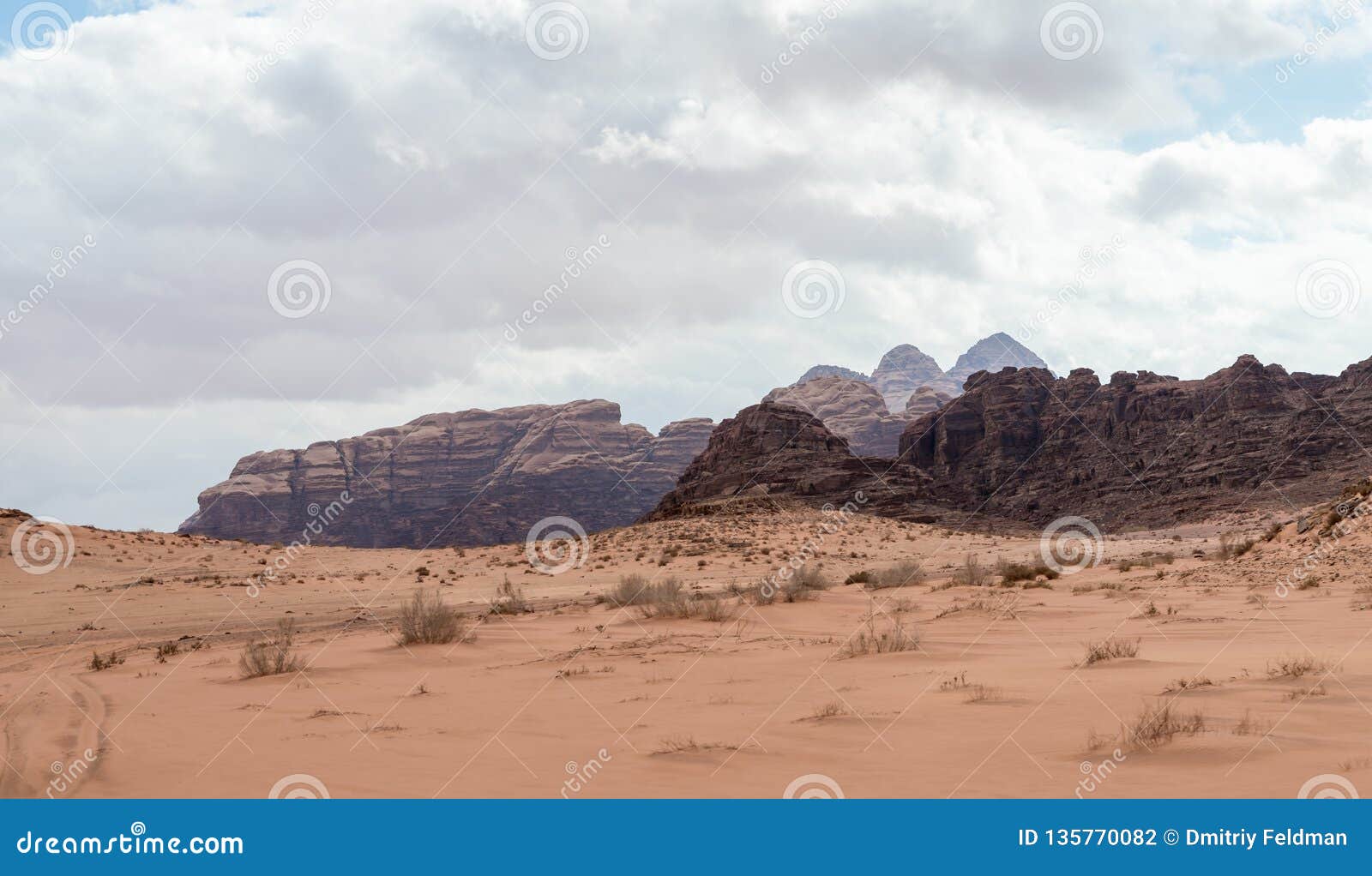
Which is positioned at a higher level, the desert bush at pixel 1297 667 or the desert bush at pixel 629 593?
the desert bush at pixel 629 593

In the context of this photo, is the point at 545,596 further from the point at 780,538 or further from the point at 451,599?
the point at 780,538

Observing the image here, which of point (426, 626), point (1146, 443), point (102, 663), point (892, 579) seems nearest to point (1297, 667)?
point (426, 626)

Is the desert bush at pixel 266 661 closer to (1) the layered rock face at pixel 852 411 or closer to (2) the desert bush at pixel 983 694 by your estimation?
(2) the desert bush at pixel 983 694

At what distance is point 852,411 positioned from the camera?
169m

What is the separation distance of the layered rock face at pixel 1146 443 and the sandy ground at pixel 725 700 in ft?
235

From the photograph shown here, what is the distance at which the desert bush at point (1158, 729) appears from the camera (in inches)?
240

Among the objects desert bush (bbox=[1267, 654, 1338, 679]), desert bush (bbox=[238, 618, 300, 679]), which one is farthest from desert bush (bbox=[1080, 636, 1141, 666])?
desert bush (bbox=[238, 618, 300, 679])

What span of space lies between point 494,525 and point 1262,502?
99.4 m

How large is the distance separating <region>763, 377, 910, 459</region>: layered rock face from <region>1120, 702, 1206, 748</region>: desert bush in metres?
142

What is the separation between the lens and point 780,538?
1832 inches

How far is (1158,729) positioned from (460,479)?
166 m

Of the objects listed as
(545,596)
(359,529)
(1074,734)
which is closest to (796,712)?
(1074,734)

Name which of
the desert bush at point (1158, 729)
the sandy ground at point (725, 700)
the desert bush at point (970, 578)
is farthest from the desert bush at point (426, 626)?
the desert bush at point (970, 578)

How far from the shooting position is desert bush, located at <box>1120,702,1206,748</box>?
611 cm
